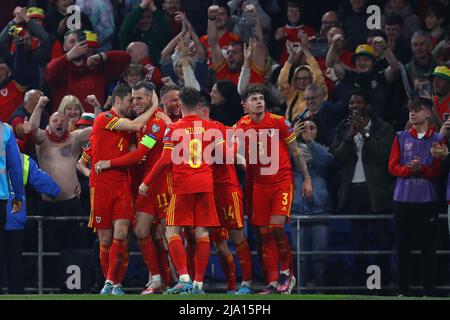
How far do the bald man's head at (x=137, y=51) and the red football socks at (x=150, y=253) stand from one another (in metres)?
3.70

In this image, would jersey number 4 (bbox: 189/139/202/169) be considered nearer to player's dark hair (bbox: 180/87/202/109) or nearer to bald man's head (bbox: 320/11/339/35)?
player's dark hair (bbox: 180/87/202/109)

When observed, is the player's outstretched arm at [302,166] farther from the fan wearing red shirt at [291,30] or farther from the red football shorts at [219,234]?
the fan wearing red shirt at [291,30]

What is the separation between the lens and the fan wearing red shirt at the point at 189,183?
15.1 m

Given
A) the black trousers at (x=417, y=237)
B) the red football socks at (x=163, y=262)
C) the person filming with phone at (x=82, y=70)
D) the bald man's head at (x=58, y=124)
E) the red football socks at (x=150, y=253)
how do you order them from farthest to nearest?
the person filming with phone at (x=82, y=70) → the bald man's head at (x=58, y=124) → the black trousers at (x=417, y=237) → the red football socks at (x=163, y=262) → the red football socks at (x=150, y=253)

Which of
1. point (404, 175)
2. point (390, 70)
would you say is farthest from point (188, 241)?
point (390, 70)

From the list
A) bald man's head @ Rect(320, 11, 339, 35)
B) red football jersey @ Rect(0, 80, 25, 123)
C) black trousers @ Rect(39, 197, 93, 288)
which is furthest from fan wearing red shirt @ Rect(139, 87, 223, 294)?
bald man's head @ Rect(320, 11, 339, 35)

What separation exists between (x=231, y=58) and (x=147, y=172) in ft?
11.0

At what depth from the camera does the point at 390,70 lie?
18.5 metres

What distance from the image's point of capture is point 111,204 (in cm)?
1573

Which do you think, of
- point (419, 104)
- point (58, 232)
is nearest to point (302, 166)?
point (419, 104)

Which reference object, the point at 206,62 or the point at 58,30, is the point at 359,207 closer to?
the point at 206,62

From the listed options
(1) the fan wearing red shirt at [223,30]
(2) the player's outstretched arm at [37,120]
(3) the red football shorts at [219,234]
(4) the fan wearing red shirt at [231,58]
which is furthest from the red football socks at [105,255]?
(1) the fan wearing red shirt at [223,30]
